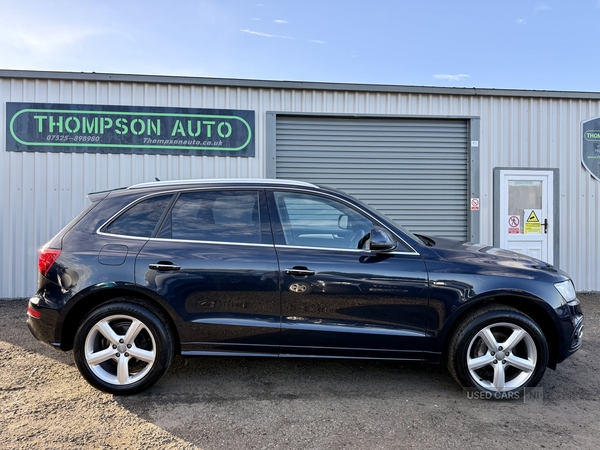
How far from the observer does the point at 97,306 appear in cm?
346

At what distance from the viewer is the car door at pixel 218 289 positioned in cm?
338

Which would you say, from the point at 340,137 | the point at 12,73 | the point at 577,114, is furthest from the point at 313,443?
the point at 577,114

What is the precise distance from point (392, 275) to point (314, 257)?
2.12ft

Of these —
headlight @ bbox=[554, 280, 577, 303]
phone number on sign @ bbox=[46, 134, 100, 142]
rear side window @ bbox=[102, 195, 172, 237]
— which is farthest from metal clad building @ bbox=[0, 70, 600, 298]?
headlight @ bbox=[554, 280, 577, 303]

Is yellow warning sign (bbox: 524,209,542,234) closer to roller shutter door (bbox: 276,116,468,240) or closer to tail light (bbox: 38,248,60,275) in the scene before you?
roller shutter door (bbox: 276,116,468,240)

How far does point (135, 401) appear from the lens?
3.35 metres

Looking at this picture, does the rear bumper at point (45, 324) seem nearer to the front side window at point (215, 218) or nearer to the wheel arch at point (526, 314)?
the front side window at point (215, 218)

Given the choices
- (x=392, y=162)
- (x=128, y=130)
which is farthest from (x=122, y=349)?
(x=392, y=162)

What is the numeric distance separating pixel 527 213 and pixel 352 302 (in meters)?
5.82

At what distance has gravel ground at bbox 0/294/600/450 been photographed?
9.19ft

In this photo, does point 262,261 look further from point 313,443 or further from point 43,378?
point 43,378

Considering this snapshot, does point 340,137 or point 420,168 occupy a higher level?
point 340,137

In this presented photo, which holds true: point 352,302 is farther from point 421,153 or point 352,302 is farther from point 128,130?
point 128,130

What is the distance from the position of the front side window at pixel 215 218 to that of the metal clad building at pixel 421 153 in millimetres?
3668
